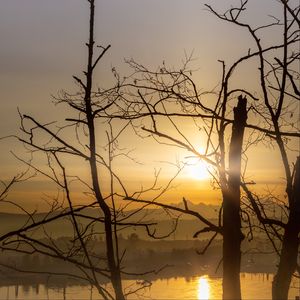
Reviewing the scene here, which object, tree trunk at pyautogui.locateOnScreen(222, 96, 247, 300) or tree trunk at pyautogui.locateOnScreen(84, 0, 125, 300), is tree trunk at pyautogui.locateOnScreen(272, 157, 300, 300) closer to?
tree trunk at pyautogui.locateOnScreen(222, 96, 247, 300)

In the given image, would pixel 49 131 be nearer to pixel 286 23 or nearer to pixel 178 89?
pixel 178 89

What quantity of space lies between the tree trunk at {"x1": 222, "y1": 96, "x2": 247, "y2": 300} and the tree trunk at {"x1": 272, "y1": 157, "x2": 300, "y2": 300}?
3.12ft

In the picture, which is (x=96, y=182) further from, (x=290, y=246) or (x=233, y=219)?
(x=290, y=246)

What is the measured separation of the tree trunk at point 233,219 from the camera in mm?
5156

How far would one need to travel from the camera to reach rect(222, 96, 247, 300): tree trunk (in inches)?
203

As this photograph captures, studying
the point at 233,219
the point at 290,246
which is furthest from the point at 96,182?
the point at 290,246

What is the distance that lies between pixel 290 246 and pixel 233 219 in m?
1.13

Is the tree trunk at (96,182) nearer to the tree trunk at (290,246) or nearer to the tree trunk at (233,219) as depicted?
the tree trunk at (233,219)

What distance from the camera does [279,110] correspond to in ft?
22.6

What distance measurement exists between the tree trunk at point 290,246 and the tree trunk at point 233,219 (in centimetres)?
95

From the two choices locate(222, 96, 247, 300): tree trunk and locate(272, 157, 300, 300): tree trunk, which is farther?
locate(272, 157, 300, 300): tree trunk

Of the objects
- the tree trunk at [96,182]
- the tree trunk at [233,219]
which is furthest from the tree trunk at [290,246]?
the tree trunk at [96,182]

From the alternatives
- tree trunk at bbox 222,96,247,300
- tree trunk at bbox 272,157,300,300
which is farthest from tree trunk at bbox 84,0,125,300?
tree trunk at bbox 272,157,300,300

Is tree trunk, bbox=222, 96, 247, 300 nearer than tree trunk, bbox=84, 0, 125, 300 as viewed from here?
Yes
